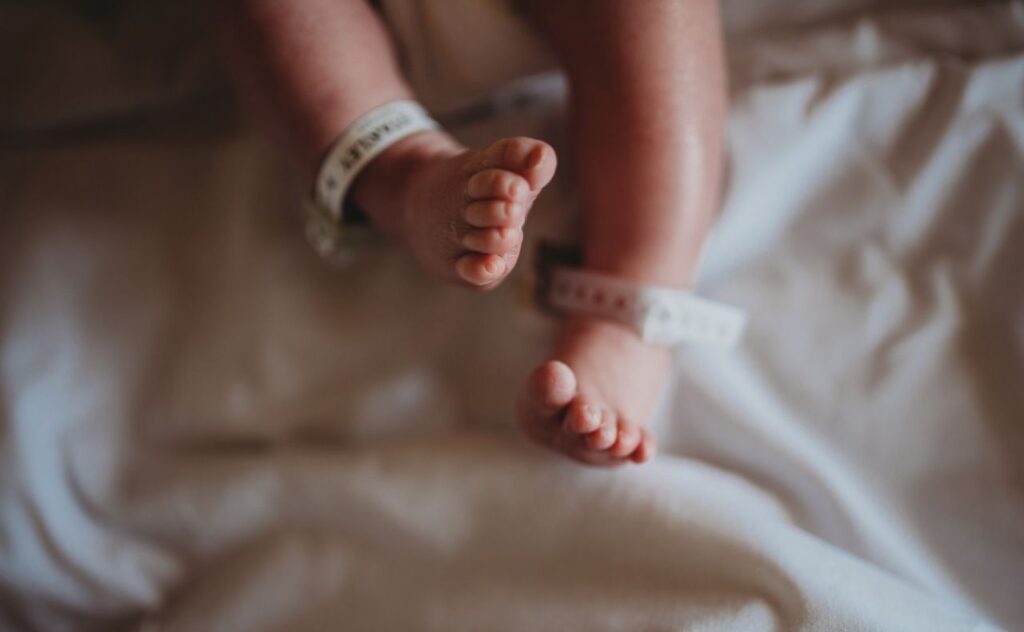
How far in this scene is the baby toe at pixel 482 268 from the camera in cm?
40

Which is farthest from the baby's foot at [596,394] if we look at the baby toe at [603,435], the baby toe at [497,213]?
the baby toe at [497,213]

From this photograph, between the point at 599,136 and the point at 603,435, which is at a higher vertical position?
the point at 599,136

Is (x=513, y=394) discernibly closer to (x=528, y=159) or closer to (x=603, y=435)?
(x=603, y=435)

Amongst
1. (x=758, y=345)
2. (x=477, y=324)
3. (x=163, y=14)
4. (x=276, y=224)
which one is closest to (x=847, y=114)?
(x=758, y=345)

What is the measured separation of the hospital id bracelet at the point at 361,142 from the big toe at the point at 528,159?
148 mm

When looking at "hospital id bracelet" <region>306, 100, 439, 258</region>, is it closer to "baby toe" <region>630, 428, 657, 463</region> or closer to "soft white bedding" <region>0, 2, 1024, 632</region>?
"soft white bedding" <region>0, 2, 1024, 632</region>

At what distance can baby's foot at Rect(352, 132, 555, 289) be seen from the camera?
393mm

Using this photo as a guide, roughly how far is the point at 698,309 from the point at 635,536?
0.17m

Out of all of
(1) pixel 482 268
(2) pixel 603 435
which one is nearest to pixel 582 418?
(2) pixel 603 435

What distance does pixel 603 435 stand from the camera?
47 cm

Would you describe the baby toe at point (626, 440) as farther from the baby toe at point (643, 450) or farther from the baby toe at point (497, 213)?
the baby toe at point (497, 213)

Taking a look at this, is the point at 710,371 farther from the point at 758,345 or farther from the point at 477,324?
the point at 477,324

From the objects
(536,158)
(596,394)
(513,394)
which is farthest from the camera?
(513,394)

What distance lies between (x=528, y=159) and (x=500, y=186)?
21mm
